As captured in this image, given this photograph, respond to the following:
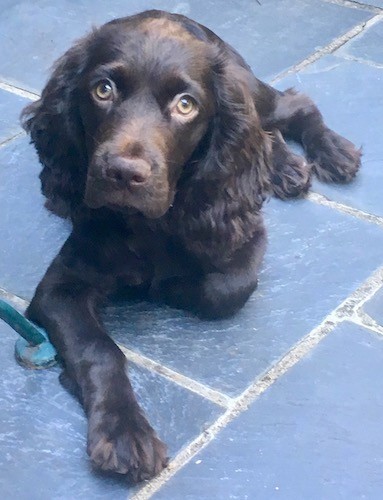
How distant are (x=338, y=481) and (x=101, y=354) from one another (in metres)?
0.65

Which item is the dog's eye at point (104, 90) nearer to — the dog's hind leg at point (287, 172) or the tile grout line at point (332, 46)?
the dog's hind leg at point (287, 172)

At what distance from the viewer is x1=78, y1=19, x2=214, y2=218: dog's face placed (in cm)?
233

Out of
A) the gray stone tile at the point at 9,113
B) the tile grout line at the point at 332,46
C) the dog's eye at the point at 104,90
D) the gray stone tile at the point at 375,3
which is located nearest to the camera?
the dog's eye at the point at 104,90

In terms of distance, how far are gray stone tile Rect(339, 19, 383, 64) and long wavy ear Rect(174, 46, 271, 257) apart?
1622mm

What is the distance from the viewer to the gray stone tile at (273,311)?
2645 mm

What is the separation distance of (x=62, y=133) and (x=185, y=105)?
1.25ft

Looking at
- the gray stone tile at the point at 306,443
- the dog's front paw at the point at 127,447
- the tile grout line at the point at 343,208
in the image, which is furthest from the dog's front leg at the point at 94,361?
the tile grout line at the point at 343,208

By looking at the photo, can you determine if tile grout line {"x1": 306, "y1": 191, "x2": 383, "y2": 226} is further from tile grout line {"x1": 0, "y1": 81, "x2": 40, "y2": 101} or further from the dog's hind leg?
tile grout line {"x1": 0, "y1": 81, "x2": 40, "y2": 101}

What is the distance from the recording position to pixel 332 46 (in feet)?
14.2

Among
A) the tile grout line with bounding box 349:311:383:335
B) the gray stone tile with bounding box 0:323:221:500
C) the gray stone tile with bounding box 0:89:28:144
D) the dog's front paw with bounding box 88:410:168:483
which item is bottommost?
the gray stone tile with bounding box 0:89:28:144

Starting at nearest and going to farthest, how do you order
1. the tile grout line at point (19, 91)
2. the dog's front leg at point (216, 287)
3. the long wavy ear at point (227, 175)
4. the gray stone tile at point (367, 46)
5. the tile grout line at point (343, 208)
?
the long wavy ear at point (227, 175) → the dog's front leg at point (216, 287) → the tile grout line at point (343, 208) → the tile grout line at point (19, 91) → the gray stone tile at point (367, 46)

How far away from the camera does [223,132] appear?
2600 millimetres


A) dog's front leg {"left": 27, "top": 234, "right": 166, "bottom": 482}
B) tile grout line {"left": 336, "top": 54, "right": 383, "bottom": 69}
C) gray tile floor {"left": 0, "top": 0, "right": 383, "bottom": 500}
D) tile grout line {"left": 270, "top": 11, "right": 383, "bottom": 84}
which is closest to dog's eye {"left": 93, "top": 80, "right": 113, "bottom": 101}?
dog's front leg {"left": 27, "top": 234, "right": 166, "bottom": 482}

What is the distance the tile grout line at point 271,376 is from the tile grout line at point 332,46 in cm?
133
